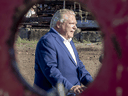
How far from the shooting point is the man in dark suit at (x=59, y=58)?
1.15 m

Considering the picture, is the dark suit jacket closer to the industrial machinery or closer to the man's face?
the man's face

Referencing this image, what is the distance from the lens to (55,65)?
1186mm

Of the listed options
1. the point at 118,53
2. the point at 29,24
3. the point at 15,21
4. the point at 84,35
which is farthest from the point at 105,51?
the point at 29,24

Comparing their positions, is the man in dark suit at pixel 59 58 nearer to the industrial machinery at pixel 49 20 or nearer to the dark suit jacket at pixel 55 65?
the dark suit jacket at pixel 55 65

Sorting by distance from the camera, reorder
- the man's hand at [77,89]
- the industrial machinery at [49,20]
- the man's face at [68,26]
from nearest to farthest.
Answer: the man's hand at [77,89], the man's face at [68,26], the industrial machinery at [49,20]

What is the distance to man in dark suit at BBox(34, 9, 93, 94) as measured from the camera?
3.78ft

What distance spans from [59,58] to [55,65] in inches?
3.1

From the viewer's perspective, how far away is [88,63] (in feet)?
15.5

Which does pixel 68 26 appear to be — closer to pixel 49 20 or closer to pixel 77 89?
pixel 77 89

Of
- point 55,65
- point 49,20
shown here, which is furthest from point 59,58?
point 49,20

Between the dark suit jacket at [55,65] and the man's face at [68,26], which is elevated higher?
the man's face at [68,26]

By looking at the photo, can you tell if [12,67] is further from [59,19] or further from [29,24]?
[29,24]

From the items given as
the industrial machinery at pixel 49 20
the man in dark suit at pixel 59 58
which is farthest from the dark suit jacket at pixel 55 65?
the industrial machinery at pixel 49 20

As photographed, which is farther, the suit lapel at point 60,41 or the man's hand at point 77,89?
the suit lapel at point 60,41
